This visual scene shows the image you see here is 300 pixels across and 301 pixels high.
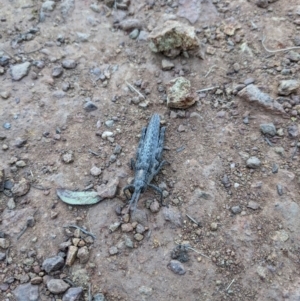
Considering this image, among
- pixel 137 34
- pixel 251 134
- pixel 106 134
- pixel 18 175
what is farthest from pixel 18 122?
pixel 251 134

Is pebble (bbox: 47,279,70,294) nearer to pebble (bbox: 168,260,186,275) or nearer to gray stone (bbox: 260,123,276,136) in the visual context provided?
pebble (bbox: 168,260,186,275)

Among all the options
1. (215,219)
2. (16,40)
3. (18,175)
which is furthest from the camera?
(16,40)

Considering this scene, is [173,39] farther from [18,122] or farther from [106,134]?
[18,122]

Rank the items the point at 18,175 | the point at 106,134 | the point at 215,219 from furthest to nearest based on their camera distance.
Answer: the point at 106,134 → the point at 18,175 → the point at 215,219

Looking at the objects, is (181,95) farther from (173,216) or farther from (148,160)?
(173,216)

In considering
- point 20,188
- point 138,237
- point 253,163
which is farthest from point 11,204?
point 253,163

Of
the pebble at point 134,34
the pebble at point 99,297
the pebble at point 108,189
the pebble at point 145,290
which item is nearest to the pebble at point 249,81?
the pebble at point 134,34
